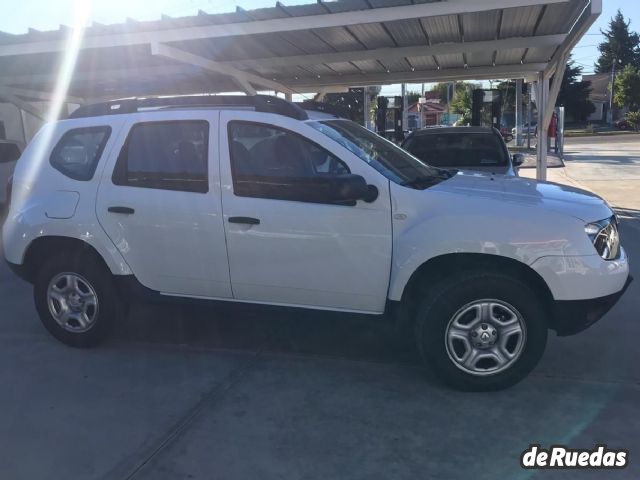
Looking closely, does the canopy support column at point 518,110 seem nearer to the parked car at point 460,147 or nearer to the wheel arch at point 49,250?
the parked car at point 460,147

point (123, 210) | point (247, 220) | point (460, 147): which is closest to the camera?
point (247, 220)

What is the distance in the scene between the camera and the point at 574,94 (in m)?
61.6

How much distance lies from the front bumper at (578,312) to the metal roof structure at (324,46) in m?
4.61

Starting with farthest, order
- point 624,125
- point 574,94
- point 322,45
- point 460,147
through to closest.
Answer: point 574,94 < point 624,125 < point 322,45 < point 460,147

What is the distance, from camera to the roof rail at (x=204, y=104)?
4.31 meters

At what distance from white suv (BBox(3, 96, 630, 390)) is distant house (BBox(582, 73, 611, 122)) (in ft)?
249

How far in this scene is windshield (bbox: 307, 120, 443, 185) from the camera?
13.6 feet

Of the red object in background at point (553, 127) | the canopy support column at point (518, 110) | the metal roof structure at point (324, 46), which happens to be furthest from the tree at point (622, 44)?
the metal roof structure at point (324, 46)

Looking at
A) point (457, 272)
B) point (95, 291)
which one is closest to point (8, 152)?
point (95, 291)

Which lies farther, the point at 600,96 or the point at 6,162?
the point at 600,96

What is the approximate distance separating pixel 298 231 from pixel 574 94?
65.2 meters

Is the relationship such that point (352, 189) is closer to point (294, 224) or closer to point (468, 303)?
point (294, 224)

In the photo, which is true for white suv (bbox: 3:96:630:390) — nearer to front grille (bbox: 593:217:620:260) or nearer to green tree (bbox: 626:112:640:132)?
front grille (bbox: 593:217:620:260)
